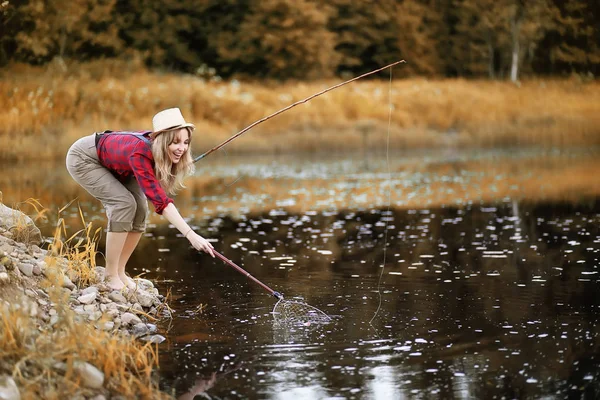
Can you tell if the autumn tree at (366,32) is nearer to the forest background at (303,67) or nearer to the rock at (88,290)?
the forest background at (303,67)

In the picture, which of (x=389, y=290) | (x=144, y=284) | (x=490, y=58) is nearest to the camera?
(x=144, y=284)

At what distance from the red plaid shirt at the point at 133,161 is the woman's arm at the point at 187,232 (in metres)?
0.06

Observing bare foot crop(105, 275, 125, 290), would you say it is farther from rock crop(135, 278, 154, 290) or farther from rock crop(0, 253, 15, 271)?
rock crop(0, 253, 15, 271)

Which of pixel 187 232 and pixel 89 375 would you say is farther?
pixel 187 232

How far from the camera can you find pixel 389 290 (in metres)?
7.03

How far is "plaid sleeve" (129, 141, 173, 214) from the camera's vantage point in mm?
5898

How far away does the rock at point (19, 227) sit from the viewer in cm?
692

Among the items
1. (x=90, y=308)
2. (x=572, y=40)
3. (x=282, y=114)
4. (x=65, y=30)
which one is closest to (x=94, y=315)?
(x=90, y=308)

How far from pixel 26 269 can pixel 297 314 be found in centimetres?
173

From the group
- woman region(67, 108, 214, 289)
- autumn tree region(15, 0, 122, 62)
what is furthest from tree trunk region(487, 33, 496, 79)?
woman region(67, 108, 214, 289)

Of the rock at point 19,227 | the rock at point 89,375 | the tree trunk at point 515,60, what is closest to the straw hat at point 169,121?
the rock at point 19,227

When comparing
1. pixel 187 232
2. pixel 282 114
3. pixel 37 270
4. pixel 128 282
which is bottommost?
pixel 282 114

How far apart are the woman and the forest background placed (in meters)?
15.0

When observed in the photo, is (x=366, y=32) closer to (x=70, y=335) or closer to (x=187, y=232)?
(x=187, y=232)
